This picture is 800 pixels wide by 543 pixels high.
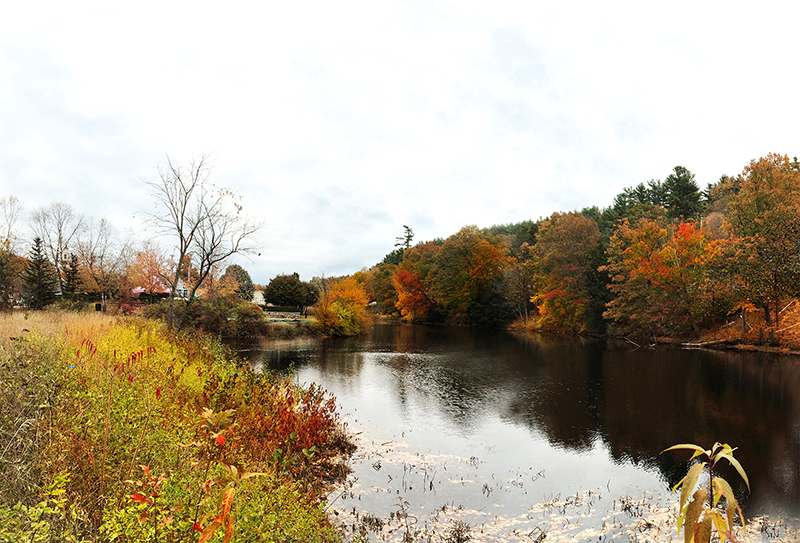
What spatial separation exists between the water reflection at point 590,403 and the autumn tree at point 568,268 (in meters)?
12.1

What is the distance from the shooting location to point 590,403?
1292cm

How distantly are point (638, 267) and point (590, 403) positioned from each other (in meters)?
19.6

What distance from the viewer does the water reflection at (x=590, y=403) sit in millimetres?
8656

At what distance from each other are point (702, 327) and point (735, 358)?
7.92 meters

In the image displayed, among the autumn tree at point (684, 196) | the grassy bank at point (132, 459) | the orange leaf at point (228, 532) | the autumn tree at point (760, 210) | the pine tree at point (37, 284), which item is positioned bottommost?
the grassy bank at point (132, 459)

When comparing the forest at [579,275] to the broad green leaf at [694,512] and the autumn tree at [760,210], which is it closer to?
the autumn tree at [760,210]

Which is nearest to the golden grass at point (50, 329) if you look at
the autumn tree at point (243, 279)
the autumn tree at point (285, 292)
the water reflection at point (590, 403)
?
the water reflection at point (590, 403)

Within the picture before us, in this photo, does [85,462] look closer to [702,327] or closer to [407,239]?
[702,327]

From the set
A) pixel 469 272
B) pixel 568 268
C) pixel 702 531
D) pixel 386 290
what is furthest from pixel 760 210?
pixel 386 290

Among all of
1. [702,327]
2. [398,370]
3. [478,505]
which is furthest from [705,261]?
[478,505]

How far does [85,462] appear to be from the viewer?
354 centimetres

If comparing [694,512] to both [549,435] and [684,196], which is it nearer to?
[549,435]

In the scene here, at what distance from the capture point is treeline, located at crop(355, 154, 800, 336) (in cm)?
2170

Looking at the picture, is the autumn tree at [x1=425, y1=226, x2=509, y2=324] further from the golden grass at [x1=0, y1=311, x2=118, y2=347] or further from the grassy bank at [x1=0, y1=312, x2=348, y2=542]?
the grassy bank at [x1=0, y1=312, x2=348, y2=542]
